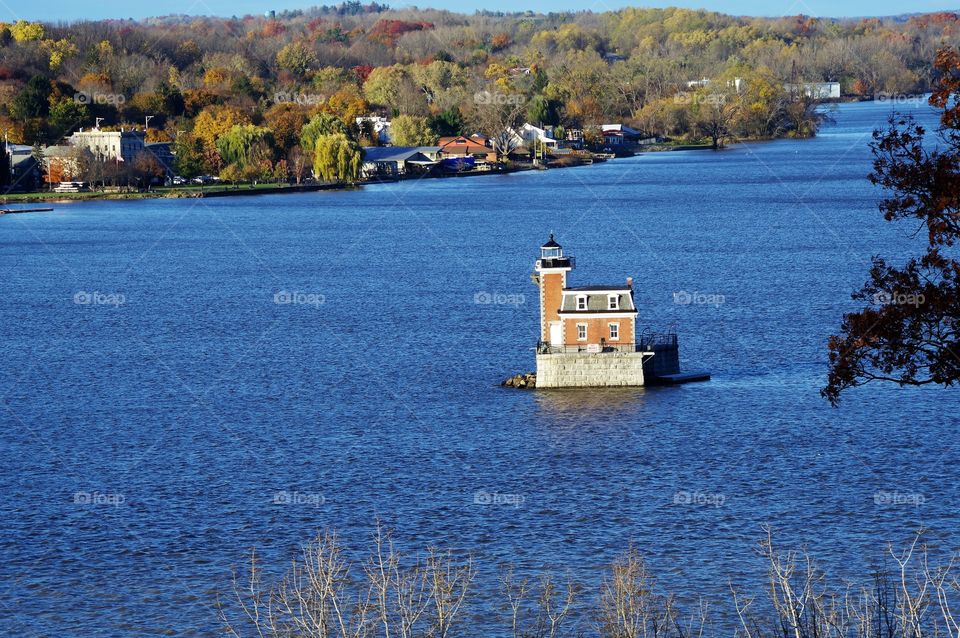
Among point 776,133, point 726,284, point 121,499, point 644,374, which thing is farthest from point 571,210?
point 776,133

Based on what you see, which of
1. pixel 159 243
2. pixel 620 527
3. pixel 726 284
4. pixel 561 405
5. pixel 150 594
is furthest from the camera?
pixel 159 243

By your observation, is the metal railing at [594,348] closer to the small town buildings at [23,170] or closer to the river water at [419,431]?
the river water at [419,431]

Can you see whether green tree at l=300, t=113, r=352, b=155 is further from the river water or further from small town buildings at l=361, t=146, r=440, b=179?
the river water

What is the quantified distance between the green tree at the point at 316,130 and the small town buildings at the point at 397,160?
9.20 feet

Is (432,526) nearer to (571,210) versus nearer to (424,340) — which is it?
(424,340)

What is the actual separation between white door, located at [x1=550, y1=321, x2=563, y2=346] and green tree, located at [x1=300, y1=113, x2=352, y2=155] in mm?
57706

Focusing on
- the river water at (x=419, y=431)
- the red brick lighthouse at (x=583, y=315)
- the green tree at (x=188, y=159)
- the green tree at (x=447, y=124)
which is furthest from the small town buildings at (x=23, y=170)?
the red brick lighthouse at (x=583, y=315)

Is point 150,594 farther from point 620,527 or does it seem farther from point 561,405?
point 561,405

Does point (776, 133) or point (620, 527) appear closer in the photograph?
point (620, 527)

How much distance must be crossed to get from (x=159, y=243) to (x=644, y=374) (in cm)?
3187

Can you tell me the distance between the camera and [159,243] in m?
54.8

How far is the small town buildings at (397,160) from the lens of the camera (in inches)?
3469

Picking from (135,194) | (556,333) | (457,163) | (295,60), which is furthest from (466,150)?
(556,333)

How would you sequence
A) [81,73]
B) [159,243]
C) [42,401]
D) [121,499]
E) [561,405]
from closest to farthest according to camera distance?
[121,499] → [561,405] → [42,401] → [159,243] → [81,73]
